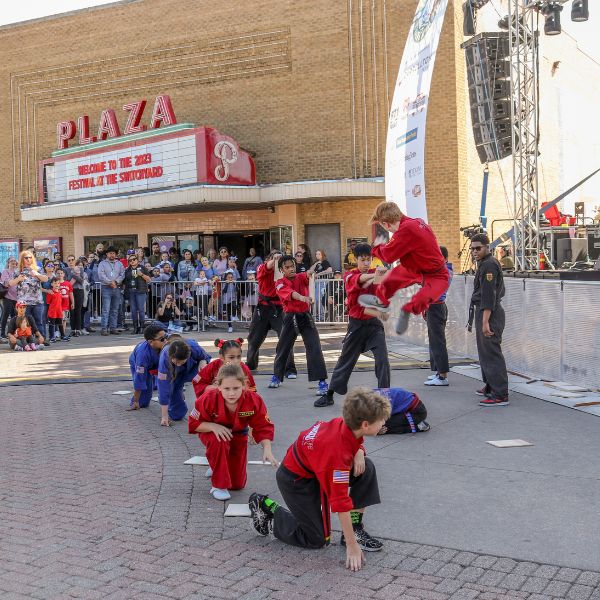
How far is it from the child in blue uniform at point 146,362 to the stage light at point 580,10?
395 inches

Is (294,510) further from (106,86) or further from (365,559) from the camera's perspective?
(106,86)

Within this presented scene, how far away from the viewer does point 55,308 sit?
1675 centimetres

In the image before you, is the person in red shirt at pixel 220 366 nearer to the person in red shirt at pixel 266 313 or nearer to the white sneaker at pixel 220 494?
the white sneaker at pixel 220 494

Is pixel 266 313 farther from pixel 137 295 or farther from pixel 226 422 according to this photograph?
pixel 137 295

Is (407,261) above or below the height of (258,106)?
below

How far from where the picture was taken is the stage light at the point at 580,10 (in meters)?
14.0

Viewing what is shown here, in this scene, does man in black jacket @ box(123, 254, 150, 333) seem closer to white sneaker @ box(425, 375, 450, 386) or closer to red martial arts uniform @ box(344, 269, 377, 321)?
white sneaker @ box(425, 375, 450, 386)

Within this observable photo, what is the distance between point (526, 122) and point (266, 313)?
6.68 meters

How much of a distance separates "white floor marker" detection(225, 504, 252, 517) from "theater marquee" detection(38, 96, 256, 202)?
16.1 m

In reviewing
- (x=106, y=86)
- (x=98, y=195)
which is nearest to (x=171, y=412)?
(x=98, y=195)

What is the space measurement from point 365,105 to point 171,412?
1446 cm

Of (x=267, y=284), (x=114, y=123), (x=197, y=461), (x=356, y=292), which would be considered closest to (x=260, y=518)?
(x=197, y=461)

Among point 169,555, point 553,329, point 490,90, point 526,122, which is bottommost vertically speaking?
point 169,555

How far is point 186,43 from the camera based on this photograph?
23688 millimetres
